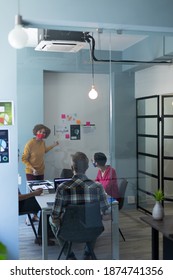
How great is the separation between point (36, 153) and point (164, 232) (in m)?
1.30

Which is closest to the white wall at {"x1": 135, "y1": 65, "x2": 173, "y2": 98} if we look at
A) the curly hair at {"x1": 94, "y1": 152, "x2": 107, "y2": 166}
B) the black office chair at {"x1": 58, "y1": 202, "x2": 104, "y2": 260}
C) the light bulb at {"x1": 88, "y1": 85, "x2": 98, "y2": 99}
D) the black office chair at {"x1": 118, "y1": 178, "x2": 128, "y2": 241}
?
the light bulb at {"x1": 88, "y1": 85, "x2": 98, "y2": 99}

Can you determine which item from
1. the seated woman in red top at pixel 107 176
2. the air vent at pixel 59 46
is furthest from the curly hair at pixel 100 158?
the air vent at pixel 59 46

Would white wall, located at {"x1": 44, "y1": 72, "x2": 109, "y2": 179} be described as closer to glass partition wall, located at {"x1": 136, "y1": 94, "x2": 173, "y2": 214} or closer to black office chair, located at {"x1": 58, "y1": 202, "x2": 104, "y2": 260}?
black office chair, located at {"x1": 58, "y1": 202, "x2": 104, "y2": 260}

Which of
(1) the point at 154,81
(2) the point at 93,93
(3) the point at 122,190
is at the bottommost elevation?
(3) the point at 122,190

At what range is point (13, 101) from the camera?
2.68 metres

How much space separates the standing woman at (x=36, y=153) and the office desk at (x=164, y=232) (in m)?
1.10

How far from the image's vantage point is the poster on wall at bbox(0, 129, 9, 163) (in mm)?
2639

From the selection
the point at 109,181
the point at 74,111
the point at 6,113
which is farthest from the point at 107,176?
the point at 6,113

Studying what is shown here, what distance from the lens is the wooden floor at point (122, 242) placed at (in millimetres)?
2789

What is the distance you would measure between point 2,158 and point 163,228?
148 cm

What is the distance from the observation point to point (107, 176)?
3184 millimetres

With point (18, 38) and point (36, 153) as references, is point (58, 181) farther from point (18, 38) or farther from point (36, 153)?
point (18, 38)

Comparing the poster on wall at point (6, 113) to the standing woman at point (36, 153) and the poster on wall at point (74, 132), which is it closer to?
the standing woman at point (36, 153)
